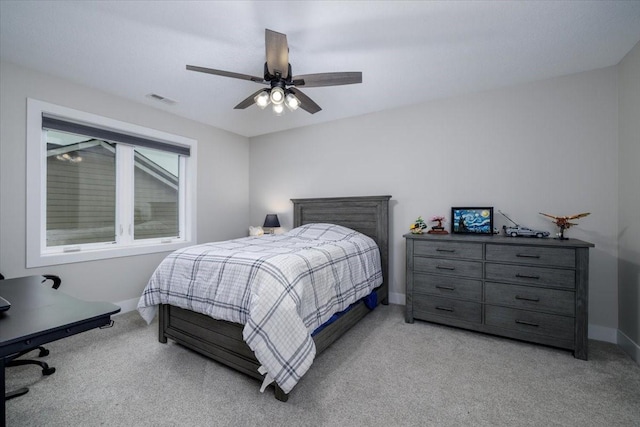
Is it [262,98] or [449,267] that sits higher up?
[262,98]

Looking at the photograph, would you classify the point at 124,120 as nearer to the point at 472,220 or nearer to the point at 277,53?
the point at 277,53

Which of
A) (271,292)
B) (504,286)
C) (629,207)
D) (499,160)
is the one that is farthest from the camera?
(499,160)

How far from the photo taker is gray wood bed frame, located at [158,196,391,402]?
191cm

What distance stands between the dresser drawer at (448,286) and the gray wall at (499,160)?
63 cm

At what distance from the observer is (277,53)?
180cm

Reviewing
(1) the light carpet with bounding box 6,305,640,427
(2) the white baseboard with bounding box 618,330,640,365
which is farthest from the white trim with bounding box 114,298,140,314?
(2) the white baseboard with bounding box 618,330,640,365

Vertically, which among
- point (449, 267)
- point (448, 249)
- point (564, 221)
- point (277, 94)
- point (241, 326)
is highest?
point (277, 94)

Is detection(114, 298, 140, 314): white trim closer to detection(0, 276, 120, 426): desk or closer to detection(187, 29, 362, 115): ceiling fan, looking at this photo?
detection(0, 276, 120, 426): desk

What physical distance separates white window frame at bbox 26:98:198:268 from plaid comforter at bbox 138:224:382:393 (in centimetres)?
120

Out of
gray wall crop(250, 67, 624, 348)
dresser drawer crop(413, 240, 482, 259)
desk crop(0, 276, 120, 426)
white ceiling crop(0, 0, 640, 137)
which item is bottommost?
desk crop(0, 276, 120, 426)

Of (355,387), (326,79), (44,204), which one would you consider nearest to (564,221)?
(355,387)

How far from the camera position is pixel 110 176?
320 centimetres

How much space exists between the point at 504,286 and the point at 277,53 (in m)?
2.64

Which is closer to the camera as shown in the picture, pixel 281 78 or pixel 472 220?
pixel 281 78
